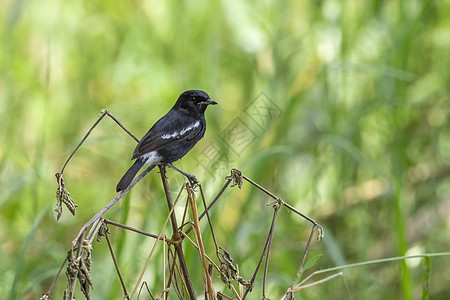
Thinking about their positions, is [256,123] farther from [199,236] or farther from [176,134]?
[199,236]

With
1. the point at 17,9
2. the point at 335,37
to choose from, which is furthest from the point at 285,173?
the point at 17,9

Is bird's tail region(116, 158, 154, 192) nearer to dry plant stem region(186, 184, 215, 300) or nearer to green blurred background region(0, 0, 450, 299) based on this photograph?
dry plant stem region(186, 184, 215, 300)

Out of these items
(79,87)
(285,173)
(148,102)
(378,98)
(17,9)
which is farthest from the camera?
(79,87)

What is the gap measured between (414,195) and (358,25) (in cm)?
121

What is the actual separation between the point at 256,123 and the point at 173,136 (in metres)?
1.41

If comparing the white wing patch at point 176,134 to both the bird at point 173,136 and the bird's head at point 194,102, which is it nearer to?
the bird at point 173,136

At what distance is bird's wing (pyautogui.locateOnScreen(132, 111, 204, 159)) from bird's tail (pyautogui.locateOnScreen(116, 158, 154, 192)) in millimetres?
61

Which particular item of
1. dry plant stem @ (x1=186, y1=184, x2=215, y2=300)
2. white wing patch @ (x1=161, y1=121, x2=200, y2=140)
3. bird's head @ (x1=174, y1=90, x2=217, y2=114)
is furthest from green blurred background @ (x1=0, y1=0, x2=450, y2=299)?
dry plant stem @ (x1=186, y1=184, x2=215, y2=300)

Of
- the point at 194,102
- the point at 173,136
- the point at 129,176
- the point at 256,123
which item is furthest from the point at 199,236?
the point at 256,123

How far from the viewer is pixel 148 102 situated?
453 cm

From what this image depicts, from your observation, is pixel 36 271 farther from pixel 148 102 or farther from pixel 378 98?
pixel 378 98

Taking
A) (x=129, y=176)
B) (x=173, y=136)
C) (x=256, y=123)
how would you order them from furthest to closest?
(x=256, y=123), (x=173, y=136), (x=129, y=176)

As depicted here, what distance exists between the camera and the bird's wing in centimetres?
201

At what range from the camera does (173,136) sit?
2.15 meters
